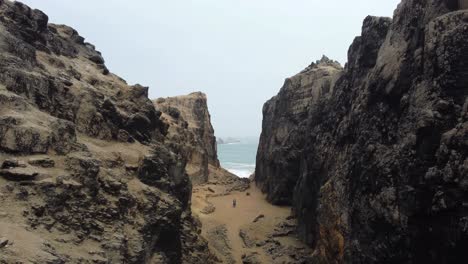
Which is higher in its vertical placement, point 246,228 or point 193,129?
point 193,129

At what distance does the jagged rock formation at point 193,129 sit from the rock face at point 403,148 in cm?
2419

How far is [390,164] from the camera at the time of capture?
1712cm

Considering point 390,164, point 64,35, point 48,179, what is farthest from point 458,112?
point 64,35

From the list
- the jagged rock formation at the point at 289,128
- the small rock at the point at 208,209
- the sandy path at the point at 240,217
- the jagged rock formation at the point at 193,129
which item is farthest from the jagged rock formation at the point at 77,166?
the jagged rock formation at the point at 193,129

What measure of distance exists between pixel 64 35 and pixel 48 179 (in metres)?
17.0

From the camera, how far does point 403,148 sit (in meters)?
16.5

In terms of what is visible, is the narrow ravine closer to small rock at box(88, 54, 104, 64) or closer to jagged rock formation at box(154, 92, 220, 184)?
jagged rock formation at box(154, 92, 220, 184)

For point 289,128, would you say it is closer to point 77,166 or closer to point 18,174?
point 77,166

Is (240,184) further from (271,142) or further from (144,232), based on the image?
(144,232)

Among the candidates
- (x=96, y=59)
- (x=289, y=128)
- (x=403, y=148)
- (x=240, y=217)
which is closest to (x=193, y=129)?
(x=289, y=128)

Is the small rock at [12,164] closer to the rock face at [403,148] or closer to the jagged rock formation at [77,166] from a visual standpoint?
the jagged rock formation at [77,166]

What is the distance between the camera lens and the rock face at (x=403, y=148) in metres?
14.0

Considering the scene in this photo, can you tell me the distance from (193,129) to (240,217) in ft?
76.1

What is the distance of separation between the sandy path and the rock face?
874 centimetres
